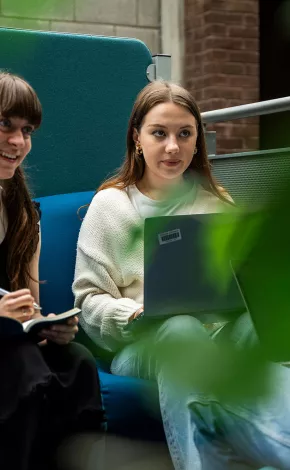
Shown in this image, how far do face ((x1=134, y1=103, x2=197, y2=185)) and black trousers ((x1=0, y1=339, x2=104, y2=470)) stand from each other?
495 millimetres

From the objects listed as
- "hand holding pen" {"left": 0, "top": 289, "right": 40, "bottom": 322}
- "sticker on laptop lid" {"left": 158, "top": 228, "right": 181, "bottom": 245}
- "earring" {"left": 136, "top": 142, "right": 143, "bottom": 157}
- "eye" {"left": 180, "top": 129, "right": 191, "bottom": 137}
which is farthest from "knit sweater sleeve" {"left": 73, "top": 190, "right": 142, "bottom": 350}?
"sticker on laptop lid" {"left": 158, "top": 228, "right": 181, "bottom": 245}

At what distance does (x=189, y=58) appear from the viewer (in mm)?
333

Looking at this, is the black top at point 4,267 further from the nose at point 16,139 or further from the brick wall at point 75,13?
the brick wall at point 75,13

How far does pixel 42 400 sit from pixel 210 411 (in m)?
1.33

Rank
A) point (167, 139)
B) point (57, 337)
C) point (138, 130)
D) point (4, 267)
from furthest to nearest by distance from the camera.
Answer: point (138, 130) → point (167, 139) → point (4, 267) → point (57, 337)

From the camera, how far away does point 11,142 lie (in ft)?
5.76

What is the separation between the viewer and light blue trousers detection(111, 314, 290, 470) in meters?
0.26

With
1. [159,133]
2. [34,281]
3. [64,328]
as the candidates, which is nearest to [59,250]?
[34,281]

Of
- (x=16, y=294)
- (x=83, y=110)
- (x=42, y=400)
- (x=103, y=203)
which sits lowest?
(x=42, y=400)

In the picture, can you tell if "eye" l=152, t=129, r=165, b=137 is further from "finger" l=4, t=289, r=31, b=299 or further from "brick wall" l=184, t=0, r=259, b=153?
"brick wall" l=184, t=0, r=259, b=153

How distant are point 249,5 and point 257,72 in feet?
0.08

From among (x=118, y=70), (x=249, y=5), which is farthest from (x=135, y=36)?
(x=118, y=70)

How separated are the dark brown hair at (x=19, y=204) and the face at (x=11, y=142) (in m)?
0.02

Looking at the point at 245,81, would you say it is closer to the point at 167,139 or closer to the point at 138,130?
the point at 167,139
